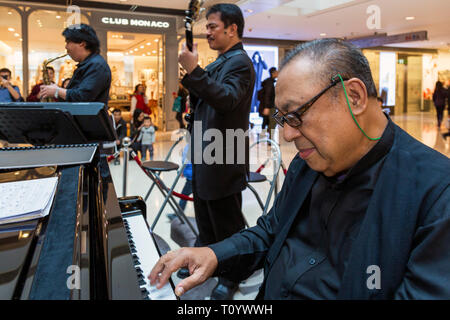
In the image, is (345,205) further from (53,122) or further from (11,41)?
(11,41)

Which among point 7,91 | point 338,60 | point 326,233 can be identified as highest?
point 7,91

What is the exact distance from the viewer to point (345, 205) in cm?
101

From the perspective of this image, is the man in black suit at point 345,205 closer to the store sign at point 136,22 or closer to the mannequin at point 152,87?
the store sign at point 136,22

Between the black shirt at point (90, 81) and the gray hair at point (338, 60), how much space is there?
7.92ft

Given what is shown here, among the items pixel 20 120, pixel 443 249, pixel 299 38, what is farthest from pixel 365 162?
pixel 299 38

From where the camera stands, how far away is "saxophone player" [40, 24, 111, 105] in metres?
2.98

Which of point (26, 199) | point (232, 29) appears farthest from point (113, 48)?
point (26, 199)

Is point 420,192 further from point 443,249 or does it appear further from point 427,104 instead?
point 427,104

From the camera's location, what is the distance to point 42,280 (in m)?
0.69

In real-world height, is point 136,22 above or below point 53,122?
above

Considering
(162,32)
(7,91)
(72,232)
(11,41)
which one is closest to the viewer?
(72,232)

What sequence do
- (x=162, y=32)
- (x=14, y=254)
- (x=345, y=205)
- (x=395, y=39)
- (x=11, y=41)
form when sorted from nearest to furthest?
(x=14, y=254) → (x=345, y=205) → (x=11, y=41) → (x=162, y=32) → (x=395, y=39)

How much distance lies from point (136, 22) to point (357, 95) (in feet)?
35.9

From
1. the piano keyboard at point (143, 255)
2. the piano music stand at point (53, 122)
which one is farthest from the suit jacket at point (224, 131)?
the piano keyboard at point (143, 255)
